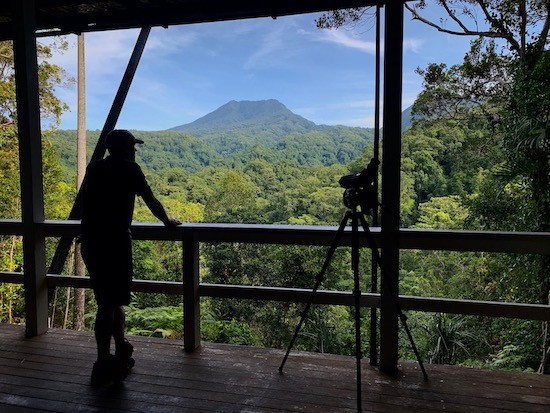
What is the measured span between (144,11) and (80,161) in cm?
940

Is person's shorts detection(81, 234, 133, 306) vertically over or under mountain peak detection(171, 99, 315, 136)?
under

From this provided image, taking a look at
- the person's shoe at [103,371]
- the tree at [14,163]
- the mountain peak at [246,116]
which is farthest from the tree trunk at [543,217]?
the mountain peak at [246,116]

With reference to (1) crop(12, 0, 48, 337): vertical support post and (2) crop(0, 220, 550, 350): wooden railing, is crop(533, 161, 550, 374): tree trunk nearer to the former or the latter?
(2) crop(0, 220, 550, 350): wooden railing

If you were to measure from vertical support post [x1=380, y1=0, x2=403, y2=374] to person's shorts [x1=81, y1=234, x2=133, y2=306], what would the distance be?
1519 mm

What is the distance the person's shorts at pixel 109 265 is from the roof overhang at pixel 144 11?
1.87 m

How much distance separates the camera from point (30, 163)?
3053mm

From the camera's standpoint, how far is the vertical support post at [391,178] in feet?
8.04

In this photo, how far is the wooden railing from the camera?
94.7 inches

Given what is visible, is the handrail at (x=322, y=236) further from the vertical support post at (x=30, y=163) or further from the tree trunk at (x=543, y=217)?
the tree trunk at (x=543, y=217)

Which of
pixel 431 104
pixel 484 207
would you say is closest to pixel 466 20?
pixel 431 104

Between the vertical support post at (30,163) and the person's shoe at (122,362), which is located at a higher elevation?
the vertical support post at (30,163)

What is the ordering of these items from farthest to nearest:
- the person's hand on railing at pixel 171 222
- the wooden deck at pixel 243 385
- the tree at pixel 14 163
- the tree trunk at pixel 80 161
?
the tree trunk at pixel 80 161 → the tree at pixel 14 163 → the person's hand on railing at pixel 171 222 → the wooden deck at pixel 243 385

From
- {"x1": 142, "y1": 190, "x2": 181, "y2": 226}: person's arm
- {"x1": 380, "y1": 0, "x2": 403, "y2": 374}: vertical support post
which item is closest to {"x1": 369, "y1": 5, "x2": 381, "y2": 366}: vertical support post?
{"x1": 380, "y1": 0, "x2": 403, "y2": 374}: vertical support post

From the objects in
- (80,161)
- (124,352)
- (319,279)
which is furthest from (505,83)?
(80,161)
